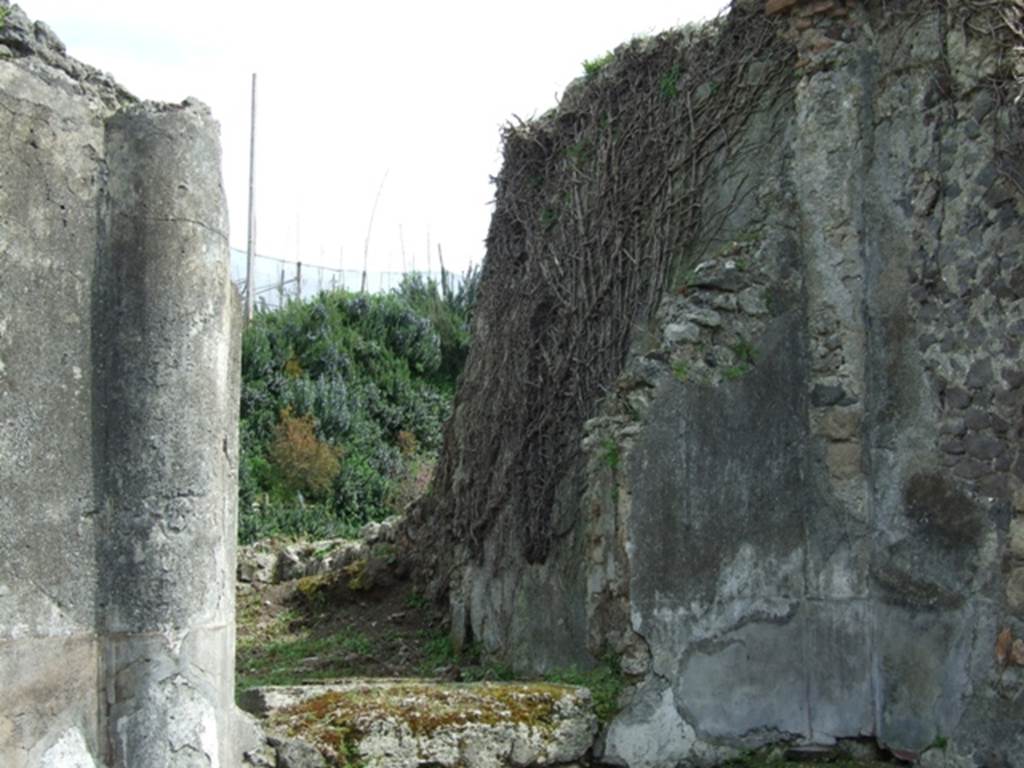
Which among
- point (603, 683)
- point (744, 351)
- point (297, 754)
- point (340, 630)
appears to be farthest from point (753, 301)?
point (340, 630)

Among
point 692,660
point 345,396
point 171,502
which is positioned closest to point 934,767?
point 692,660

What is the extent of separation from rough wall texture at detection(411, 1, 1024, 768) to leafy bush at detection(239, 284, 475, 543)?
10.6 meters

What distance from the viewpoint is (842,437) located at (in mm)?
6535

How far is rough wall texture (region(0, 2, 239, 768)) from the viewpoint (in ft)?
13.5

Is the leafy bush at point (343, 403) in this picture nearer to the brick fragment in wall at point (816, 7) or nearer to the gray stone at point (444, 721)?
the gray stone at point (444, 721)

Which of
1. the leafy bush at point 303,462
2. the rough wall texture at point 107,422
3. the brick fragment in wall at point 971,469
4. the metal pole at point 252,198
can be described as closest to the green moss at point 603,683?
the brick fragment in wall at point 971,469

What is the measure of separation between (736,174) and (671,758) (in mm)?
3342

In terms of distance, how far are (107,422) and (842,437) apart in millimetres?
3715

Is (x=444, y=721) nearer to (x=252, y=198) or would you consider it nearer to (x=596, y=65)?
(x=596, y=65)

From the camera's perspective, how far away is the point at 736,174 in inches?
299

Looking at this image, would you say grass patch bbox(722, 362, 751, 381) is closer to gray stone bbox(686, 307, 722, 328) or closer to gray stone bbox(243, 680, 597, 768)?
gray stone bbox(686, 307, 722, 328)

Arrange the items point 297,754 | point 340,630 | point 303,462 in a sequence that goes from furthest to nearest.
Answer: point 303,462
point 340,630
point 297,754

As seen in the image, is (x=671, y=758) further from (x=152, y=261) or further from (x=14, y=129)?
(x=14, y=129)

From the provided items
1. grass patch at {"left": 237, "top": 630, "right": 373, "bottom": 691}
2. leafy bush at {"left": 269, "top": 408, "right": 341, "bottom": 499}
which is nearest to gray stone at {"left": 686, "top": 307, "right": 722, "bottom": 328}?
grass patch at {"left": 237, "top": 630, "right": 373, "bottom": 691}
